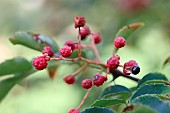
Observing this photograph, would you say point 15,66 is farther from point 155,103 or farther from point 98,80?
point 155,103

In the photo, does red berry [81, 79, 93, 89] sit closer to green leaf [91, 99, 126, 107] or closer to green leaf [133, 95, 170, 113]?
green leaf [91, 99, 126, 107]

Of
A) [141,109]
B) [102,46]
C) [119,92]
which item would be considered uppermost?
[102,46]

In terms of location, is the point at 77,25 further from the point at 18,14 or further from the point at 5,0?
the point at 5,0

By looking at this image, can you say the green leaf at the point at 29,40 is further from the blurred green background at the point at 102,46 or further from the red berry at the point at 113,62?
the blurred green background at the point at 102,46

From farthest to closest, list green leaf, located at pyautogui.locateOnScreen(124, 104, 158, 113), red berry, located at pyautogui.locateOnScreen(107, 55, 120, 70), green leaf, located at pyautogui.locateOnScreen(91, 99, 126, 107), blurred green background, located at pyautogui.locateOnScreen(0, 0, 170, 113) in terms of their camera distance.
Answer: blurred green background, located at pyautogui.locateOnScreen(0, 0, 170, 113) < red berry, located at pyautogui.locateOnScreen(107, 55, 120, 70) < green leaf, located at pyautogui.locateOnScreen(91, 99, 126, 107) < green leaf, located at pyautogui.locateOnScreen(124, 104, 158, 113)

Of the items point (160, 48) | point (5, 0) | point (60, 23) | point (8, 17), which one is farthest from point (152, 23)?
point (5, 0)

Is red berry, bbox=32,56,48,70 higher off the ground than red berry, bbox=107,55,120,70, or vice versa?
red berry, bbox=32,56,48,70

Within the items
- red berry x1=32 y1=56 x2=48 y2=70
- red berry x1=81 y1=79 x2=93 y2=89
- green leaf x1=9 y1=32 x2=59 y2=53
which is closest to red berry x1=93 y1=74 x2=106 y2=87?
red berry x1=81 y1=79 x2=93 y2=89

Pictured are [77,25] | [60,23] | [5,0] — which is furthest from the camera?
[5,0]

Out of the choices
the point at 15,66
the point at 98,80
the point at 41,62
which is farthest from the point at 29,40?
the point at 98,80
